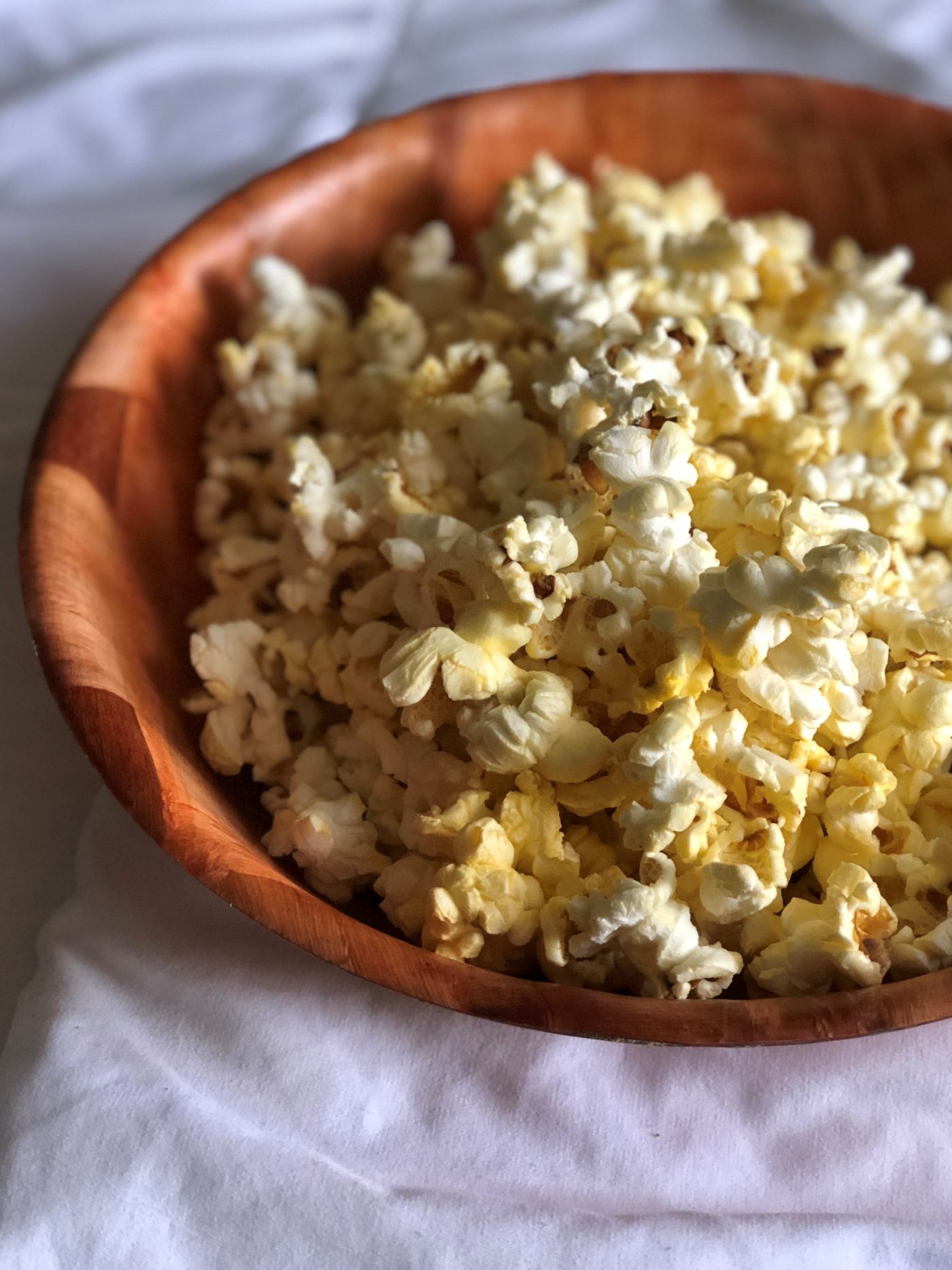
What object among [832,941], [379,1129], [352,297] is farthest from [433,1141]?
[352,297]

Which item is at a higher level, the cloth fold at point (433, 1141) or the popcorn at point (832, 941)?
the popcorn at point (832, 941)

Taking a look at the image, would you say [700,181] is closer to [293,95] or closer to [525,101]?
[525,101]

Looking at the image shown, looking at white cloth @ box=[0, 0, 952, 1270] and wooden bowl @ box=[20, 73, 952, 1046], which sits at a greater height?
wooden bowl @ box=[20, 73, 952, 1046]

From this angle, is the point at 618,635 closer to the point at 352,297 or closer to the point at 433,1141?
the point at 433,1141

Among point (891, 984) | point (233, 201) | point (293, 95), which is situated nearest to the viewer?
point (891, 984)

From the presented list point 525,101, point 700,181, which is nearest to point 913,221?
point 700,181
